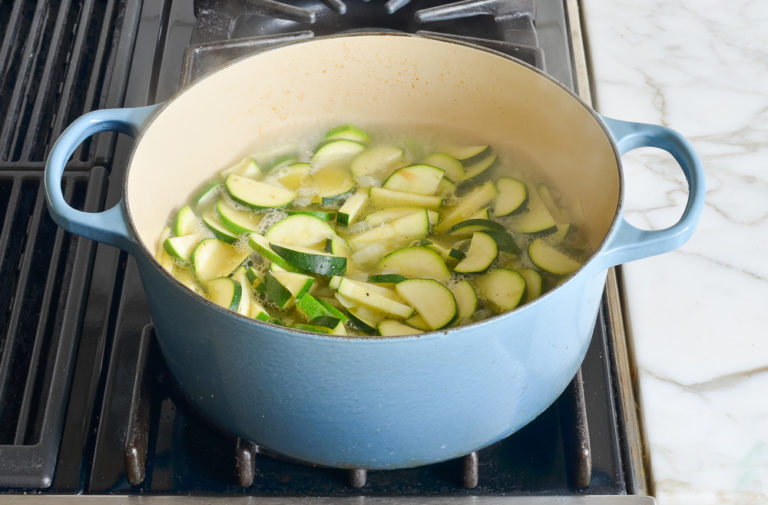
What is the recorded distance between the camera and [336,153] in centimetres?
96

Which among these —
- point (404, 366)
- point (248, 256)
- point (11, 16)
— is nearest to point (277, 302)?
point (248, 256)

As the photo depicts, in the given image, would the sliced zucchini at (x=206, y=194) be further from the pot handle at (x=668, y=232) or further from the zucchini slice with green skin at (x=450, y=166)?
the pot handle at (x=668, y=232)

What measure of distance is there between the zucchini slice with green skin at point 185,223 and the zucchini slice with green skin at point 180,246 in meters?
0.01

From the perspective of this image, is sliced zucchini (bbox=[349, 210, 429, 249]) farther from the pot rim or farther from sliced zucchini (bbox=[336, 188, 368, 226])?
the pot rim

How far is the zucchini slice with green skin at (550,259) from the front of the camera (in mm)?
804

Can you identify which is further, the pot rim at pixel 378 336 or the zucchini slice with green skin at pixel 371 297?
the zucchini slice with green skin at pixel 371 297

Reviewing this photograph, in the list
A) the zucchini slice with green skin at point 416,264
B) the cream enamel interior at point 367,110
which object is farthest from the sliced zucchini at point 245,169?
the zucchini slice with green skin at point 416,264

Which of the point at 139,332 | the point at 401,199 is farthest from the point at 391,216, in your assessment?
the point at 139,332

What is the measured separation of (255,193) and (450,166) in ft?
0.74

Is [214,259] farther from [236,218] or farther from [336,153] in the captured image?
[336,153]

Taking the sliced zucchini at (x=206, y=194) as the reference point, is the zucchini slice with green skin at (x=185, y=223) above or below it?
below

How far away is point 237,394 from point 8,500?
0.23 meters

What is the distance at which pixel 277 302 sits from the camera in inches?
30.1

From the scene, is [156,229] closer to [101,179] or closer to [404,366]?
[101,179]
